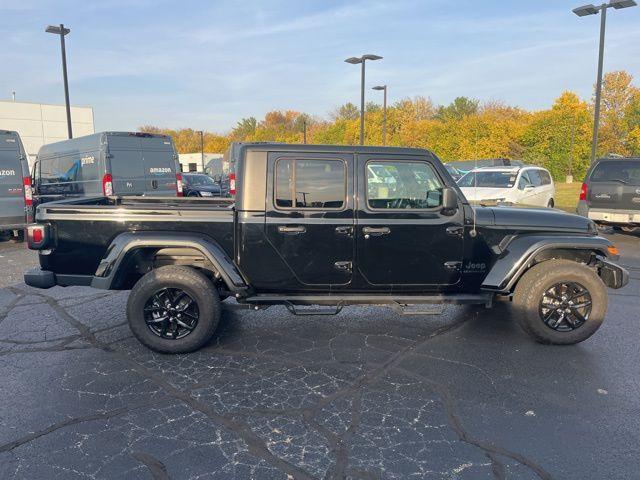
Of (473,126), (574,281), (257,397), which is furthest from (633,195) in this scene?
(473,126)

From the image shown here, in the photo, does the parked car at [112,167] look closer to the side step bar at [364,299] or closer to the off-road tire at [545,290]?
the side step bar at [364,299]

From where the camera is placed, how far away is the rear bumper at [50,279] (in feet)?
14.9

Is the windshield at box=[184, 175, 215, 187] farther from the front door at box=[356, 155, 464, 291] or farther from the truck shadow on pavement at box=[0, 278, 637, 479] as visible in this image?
the front door at box=[356, 155, 464, 291]

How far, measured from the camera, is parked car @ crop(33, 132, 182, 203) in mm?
11000

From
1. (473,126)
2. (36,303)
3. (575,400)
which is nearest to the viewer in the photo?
(575,400)

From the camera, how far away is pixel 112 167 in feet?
36.1

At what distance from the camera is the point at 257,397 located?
3.67 m

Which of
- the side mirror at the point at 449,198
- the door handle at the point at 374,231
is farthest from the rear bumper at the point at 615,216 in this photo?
the door handle at the point at 374,231

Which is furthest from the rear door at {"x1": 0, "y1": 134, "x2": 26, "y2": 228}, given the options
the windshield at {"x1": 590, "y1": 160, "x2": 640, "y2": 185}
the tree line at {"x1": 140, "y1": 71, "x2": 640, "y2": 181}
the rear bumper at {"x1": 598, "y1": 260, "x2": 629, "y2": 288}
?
the tree line at {"x1": 140, "y1": 71, "x2": 640, "y2": 181}

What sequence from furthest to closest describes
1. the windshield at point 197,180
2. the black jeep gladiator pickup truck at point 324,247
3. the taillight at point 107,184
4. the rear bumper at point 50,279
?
1. the windshield at point 197,180
2. the taillight at point 107,184
3. the rear bumper at point 50,279
4. the black jeep gladiator pickup truck at point 324,247

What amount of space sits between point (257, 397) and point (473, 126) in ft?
127

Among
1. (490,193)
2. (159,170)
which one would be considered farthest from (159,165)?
(490,193)

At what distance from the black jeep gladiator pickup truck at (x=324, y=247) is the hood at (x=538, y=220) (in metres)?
0.01

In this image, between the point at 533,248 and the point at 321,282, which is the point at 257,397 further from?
the point at 533,248
